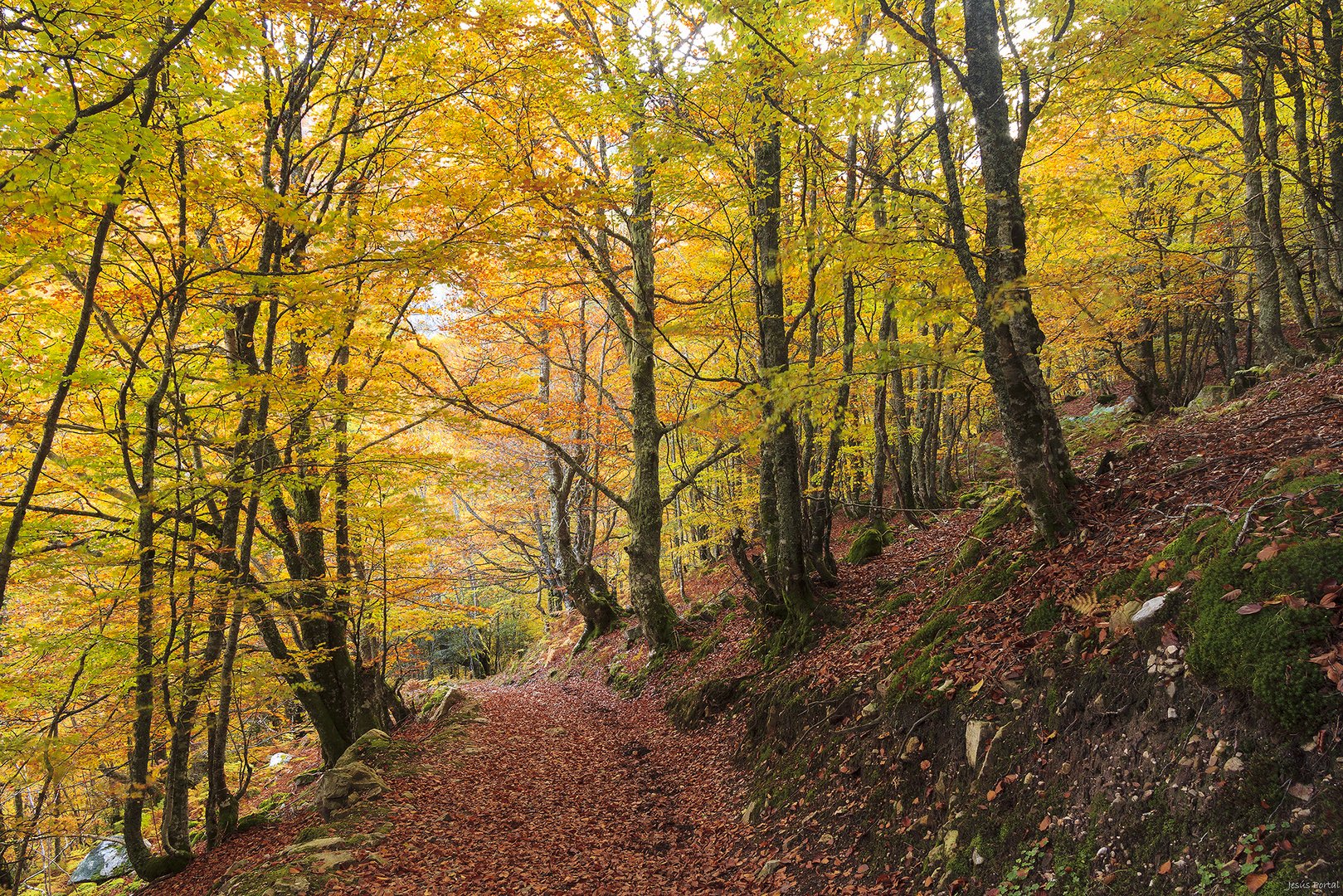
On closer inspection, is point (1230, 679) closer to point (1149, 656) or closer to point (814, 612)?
point (1149, 656)

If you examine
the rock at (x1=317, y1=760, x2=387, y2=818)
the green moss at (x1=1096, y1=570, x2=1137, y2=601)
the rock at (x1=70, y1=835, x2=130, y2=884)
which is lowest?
the rock at (x1=70, y1=835, x2=130, y2=884)

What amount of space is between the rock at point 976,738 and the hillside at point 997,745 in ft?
0.09

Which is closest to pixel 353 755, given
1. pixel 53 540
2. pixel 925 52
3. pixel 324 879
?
A: pixel 324 879

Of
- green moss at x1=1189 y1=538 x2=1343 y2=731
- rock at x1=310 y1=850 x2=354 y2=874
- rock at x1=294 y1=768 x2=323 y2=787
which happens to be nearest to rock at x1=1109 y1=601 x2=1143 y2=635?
green moss at x1=1189 y1=538 x2=1343 y2=731

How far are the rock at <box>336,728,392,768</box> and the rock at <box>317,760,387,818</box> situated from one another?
3.15 feet

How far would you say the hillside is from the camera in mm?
2854

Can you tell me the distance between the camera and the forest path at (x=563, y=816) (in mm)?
5801

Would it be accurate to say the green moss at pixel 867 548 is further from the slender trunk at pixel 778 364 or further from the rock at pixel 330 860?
the rock at pixel 330 860

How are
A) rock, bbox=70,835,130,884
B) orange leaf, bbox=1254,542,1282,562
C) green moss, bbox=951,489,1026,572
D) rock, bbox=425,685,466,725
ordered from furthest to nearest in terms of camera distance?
rock, bbox=70,835,130,884
rock, bbox=425,685,466,725
green moss, bbox=951,489,1026,572
orange leaf, bbox=1254,542,1282,562

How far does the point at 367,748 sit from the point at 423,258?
7.08m

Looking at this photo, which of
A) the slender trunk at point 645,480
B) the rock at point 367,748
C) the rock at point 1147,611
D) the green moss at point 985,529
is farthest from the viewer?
the slender trunk at point 645,480

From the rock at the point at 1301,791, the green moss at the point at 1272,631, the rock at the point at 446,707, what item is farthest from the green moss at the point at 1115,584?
the rock at the point at 446,707

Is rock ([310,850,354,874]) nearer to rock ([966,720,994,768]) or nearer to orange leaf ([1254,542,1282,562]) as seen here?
rock ([966,720,994,768])

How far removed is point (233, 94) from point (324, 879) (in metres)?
6.88
